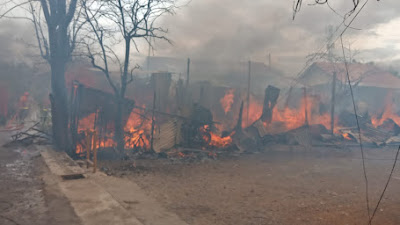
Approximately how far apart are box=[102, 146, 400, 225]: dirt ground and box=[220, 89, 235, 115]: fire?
230 inches

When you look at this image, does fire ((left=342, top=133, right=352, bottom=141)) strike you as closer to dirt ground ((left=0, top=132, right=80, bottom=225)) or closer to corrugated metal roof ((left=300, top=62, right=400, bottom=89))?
corrugated metal roof ((left=300, top=62, right=400, bottom=89))

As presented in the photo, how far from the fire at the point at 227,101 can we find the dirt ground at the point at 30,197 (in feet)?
38.1

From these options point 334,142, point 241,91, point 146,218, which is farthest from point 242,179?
point 241,91

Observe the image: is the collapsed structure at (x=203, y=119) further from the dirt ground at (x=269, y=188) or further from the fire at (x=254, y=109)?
the dirt ground at (x=269, y=188)

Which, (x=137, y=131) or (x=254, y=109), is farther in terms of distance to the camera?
(x=254, y=109)

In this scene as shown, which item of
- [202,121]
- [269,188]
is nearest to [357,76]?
[202,121]

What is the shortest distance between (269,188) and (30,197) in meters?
5.77

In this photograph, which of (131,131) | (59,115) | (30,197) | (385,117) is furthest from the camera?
(385,117)

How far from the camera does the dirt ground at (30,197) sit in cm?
394

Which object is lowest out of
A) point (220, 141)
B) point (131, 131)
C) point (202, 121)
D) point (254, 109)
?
point (220, 141)

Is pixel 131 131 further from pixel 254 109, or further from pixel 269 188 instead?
pixel 254 109

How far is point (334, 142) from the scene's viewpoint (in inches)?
568

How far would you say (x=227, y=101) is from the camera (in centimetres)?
1775

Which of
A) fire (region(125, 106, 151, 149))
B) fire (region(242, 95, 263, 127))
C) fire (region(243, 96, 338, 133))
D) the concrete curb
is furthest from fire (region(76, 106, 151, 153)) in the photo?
fire (region(242, 95, 263, 127))
